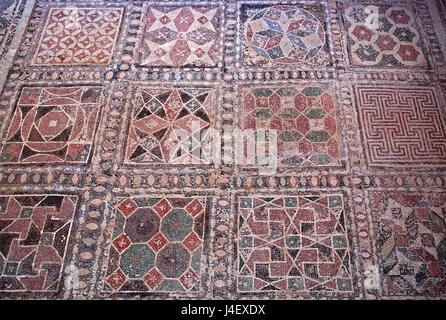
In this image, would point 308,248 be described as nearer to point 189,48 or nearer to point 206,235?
point 206,235

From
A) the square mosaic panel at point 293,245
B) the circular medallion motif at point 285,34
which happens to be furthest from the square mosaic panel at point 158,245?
the circular medallion motif at point 285,34

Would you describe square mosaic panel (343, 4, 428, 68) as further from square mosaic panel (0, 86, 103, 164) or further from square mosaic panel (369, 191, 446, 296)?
square mosaic panel (0, 86, 103, 164)

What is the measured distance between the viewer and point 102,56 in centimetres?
266

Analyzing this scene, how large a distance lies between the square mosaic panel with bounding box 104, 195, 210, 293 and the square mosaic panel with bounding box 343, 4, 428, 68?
158 cm

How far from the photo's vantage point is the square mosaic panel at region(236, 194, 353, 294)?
1.93m

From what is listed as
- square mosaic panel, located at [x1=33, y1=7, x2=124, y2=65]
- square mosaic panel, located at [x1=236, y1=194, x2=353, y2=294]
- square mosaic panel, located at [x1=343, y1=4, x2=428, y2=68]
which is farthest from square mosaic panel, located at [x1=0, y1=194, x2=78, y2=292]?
square mosaic panel, located at [x1=343, y1=4, x2=428, y2=68]

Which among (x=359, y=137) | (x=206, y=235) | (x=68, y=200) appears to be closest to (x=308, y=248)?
(x=206, y=235)

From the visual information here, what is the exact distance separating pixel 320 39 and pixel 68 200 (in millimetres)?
2030

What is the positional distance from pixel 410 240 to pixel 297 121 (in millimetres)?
944

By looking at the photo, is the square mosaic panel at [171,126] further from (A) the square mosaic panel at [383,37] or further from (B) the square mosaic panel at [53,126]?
(A) the square mosaic panel at [383,37]

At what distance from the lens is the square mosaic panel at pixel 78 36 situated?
266 cm

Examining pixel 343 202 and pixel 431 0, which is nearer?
pixel 343 202

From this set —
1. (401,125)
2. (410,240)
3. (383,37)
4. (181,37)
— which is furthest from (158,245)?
(383,37)

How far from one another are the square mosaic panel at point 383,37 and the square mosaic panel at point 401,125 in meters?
0.25
